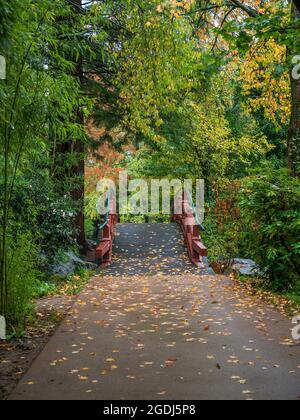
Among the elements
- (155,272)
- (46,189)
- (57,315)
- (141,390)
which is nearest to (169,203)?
(155,272)

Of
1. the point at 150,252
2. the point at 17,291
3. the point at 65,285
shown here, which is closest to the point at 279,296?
the point at 65,285

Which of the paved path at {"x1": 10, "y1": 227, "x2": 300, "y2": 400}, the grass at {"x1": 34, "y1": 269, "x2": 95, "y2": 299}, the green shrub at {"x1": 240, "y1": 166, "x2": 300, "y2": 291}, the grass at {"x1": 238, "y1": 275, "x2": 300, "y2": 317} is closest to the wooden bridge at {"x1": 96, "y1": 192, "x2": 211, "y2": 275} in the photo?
the grass at {"x1": 34, "y1": 269, "x2": 95, "y2": 299}

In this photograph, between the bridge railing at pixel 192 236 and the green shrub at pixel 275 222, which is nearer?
the green shrub at pixel 275 222

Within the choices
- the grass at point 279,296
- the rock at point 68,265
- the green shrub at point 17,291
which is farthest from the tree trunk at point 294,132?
the green shrub at point 17,291

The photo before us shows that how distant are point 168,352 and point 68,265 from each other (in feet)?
22.1

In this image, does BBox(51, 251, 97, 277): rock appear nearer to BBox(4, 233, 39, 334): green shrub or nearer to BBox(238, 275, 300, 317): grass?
BBox(238, 275, 300, 317): grass

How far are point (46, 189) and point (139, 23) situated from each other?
3.75m

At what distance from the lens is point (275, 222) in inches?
334

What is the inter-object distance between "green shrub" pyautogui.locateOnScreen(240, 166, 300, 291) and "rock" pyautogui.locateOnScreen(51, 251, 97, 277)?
4.33m

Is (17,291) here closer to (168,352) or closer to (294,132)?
(168,352)

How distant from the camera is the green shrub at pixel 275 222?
8.59 meters

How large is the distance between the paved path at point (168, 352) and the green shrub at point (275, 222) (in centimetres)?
80

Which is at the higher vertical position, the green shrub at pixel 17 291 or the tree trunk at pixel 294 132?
the tree trunk at pixel 294 132

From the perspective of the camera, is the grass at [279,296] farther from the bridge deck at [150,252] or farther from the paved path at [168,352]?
the bridge deck at [150,252]
